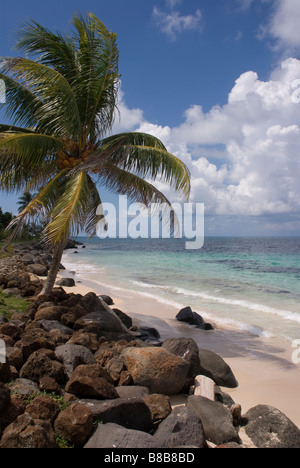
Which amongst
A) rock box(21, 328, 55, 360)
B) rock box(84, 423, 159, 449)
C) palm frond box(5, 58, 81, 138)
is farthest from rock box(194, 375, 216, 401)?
Result: palm frond box(5, 58, 81, 138)

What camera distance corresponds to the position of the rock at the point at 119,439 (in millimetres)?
3602

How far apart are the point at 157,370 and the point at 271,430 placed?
1793 mm

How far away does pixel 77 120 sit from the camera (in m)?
8.93

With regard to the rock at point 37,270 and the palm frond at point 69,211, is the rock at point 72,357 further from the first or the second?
the rock at point 37,270

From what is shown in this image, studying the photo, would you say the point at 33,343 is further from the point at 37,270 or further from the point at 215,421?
the point at 37,270

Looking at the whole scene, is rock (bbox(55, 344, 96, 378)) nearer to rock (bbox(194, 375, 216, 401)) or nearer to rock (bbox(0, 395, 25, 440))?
rock (bbox(0, 395, 25, 440))

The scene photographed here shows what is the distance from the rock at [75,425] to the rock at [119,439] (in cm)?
10

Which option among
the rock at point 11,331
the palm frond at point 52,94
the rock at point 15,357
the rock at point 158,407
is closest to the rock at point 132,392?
the rock at point 158,407

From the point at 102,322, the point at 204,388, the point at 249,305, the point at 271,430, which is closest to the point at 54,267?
the point at 102,322

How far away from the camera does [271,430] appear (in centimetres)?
460

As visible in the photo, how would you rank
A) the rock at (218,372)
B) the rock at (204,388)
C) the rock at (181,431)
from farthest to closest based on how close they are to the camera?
the rock at (218,372), the rock at (204,388), the rock at (181,431)

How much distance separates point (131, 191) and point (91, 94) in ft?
9.53

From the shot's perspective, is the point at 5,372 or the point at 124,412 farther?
the point at 5,372
